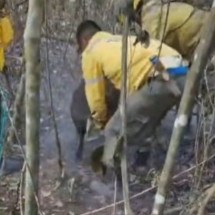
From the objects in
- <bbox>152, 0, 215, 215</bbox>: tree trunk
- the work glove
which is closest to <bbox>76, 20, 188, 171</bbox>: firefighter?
the work glove

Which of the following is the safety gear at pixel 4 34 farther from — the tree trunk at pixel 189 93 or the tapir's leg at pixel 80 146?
the tree trunk at pixel 189 93

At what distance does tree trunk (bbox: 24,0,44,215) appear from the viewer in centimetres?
244

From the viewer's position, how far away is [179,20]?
244 inches

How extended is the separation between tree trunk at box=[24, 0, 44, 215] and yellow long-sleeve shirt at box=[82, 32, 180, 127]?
2511 millimetres

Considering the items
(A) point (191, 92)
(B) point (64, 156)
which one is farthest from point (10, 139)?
(A) point (191, 92)

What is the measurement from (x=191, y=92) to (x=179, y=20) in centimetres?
438

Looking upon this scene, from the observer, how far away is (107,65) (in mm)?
5324

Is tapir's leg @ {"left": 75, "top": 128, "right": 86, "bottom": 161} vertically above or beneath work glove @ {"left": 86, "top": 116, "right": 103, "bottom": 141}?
beneath

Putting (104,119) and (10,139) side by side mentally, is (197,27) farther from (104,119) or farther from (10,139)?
(10,139)

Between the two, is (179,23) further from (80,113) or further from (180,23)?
(80,113)

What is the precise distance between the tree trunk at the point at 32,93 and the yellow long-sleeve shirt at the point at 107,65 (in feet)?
8.24

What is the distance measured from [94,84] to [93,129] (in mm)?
574

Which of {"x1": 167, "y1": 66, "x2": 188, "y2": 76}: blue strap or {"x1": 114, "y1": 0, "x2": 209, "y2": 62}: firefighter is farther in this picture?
{"x1": 114, "y1": 0, "x2": 209, "y2": 62}: firefighter

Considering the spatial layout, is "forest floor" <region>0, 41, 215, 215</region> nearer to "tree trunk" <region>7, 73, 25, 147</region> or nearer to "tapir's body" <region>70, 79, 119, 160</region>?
"tapir's body" <region>70, 79, 119, 160</region>
